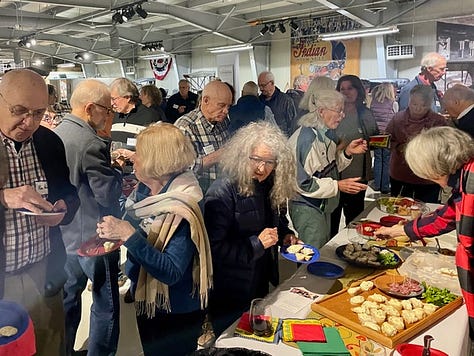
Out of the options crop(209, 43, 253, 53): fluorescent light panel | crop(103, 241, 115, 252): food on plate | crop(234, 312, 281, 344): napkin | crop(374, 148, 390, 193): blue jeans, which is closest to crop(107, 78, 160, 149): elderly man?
crop(103, 241, 115, 252): food on plate

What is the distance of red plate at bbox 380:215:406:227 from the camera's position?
244 cm

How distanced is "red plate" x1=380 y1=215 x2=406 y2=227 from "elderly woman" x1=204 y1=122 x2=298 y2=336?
3.15ft

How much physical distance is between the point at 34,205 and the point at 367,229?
5.56ft

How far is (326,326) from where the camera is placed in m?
1.38

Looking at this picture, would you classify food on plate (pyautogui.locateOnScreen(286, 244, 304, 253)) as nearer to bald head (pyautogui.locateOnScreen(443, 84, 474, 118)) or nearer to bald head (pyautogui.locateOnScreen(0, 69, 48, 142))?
bald head (pyautogui.locateOnScreen(0, 69, 48, 142))

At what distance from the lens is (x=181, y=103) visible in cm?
488

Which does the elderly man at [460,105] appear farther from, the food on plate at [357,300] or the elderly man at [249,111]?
the food on plate at [357,300]

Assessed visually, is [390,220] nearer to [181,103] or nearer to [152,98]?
[152,98]

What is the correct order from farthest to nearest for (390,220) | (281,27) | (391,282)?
1. (281,27)
2. (390,220)
3. (391,282)

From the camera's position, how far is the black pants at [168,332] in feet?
5.08

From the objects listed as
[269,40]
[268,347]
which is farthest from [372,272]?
[269,40]

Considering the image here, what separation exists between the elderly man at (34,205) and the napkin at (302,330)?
87 centimetres

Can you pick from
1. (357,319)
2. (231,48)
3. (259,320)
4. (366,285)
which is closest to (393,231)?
(366,285)

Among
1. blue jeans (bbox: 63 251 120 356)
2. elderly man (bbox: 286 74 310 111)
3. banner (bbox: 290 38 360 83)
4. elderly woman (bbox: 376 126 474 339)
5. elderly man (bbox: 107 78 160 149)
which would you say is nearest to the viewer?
elderly woman (bbox: 376 126 474 339)
